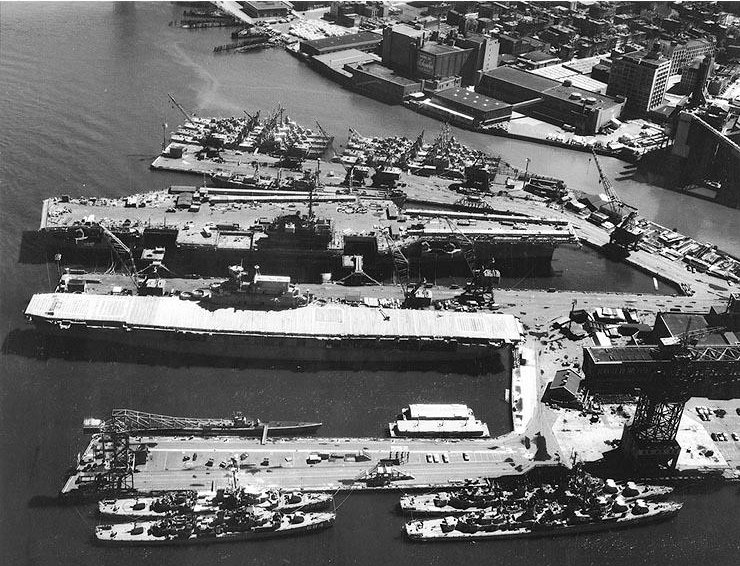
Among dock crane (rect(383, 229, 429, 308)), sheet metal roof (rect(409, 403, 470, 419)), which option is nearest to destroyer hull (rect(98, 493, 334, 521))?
sheet metal roof (rect(409, 403, 470, 419))

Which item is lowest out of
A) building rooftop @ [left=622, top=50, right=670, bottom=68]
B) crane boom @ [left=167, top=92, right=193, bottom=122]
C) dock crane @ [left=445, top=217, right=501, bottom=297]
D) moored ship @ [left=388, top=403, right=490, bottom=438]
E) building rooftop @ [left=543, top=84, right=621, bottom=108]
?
moored ship @ [left=388, top=403, right=490, bottom=438]

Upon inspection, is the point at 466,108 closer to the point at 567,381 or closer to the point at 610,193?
the point at 610,193

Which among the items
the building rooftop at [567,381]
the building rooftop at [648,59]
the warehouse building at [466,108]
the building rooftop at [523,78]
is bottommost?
the building rooftop at [567,381]

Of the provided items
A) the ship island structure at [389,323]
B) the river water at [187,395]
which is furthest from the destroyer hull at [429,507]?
the river water at [187,395]

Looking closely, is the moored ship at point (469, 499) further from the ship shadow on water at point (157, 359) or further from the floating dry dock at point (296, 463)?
the ship shadow on water at point (157, 359)

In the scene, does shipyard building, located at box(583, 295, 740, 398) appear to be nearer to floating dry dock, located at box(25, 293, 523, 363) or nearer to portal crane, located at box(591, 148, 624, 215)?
floating dry dock, located at box(25, 293, 523, 363)

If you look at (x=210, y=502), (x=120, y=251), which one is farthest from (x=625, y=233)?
(x=210, y=502)
